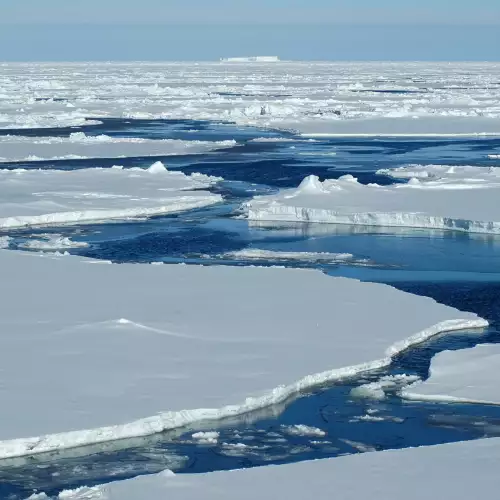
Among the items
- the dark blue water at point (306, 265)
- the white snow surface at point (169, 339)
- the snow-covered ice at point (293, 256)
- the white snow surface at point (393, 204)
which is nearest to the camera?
the dark blue water at point (306, 265)

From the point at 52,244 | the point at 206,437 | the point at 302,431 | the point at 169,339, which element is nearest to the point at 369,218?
the point at 52,244

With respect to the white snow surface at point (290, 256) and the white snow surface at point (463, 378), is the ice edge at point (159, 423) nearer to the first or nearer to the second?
the white snow surface at point (463, 378)

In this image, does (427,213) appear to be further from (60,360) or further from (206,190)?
(60,360)

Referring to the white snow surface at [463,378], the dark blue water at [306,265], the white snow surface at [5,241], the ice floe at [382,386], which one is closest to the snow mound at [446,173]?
the dark blue water at [306,265]

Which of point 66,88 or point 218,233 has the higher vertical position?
point 66,88

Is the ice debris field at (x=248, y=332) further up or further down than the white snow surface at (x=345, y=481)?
further up

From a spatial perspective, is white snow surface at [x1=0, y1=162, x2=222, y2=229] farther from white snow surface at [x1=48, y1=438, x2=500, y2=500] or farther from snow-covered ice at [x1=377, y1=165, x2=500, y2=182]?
white snow surface at [x1=48, y1=438, x2=500, y2=500]

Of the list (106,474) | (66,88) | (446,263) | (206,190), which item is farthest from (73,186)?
(66,88)
